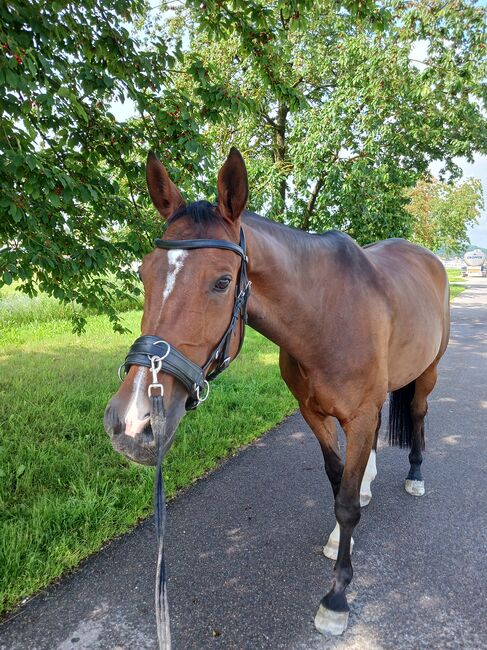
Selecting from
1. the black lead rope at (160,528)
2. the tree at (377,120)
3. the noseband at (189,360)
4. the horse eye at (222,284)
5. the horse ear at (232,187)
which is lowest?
the black lead rope at (160,528)

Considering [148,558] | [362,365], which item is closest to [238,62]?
[362,365]

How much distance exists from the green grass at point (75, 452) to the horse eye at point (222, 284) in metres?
1.89

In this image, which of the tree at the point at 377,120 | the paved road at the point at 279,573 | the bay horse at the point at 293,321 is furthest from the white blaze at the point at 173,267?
the tree at the point at 377,120

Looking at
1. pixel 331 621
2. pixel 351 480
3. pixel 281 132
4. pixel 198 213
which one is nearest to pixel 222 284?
pixel 198 213

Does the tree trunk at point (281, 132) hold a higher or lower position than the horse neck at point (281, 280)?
higher

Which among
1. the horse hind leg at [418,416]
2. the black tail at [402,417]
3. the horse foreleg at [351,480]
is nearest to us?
the horse foreleg at [351,480]

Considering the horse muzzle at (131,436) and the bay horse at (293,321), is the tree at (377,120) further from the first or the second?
the horse muzzle at (131,436)

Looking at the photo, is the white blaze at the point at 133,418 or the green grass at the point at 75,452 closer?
the white blaze at the point at 133,418

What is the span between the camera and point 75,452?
3398 millimetres

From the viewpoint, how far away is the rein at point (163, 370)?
4.16 ft

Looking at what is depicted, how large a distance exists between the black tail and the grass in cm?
135

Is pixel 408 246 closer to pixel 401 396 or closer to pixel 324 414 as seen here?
pixel 401 396

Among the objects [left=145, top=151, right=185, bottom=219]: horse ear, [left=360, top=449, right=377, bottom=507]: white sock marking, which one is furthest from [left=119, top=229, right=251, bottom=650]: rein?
[left=360, top=449, right=377, bottom=507]: white sock marking

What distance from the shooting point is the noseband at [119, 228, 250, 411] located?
1290mm
